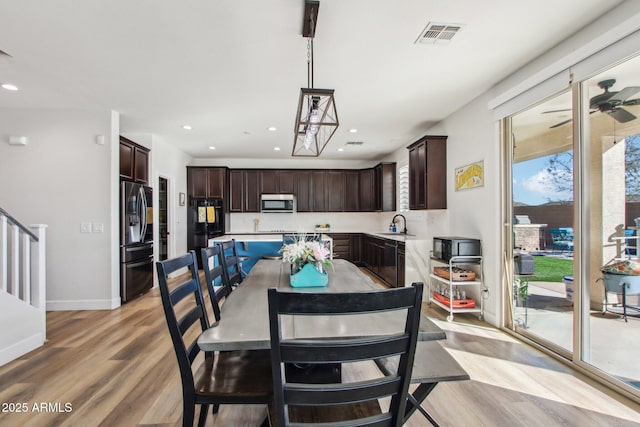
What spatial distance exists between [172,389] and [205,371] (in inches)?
35.5

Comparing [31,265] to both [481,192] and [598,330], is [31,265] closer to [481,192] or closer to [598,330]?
[481,192]

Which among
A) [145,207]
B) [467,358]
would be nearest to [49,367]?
[145,207]

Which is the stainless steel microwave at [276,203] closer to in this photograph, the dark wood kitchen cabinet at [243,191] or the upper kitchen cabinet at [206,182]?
the dark wood kitchen cabinet at [243,191]

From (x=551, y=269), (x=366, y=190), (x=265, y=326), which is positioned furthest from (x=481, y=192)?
(x=366, y=190)

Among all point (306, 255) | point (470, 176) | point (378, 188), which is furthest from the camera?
point (378, 188)

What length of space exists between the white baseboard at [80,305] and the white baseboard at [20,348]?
42.9 inches

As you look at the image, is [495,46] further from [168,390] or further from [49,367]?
[49,367]

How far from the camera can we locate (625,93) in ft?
6.93

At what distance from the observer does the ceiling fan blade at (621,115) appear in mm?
2084

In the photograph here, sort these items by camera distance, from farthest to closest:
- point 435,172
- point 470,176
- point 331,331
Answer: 1. point 435,172
2. point 470,176
3. point 331,331

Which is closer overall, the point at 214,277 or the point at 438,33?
the point at 214,277

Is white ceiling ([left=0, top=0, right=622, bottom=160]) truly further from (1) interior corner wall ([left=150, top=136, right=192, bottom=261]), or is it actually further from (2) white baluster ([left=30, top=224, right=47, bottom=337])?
(2) white baluster ([left=30, top=224, right=47, bottom=337])

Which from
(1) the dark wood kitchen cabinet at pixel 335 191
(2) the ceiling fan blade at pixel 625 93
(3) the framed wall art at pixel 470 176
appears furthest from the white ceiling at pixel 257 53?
(1) the dark wood kitchen cabinet at pixel 335 191

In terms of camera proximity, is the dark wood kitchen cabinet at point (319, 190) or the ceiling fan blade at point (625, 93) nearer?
the ceiling fan blade at point (625, 93)
